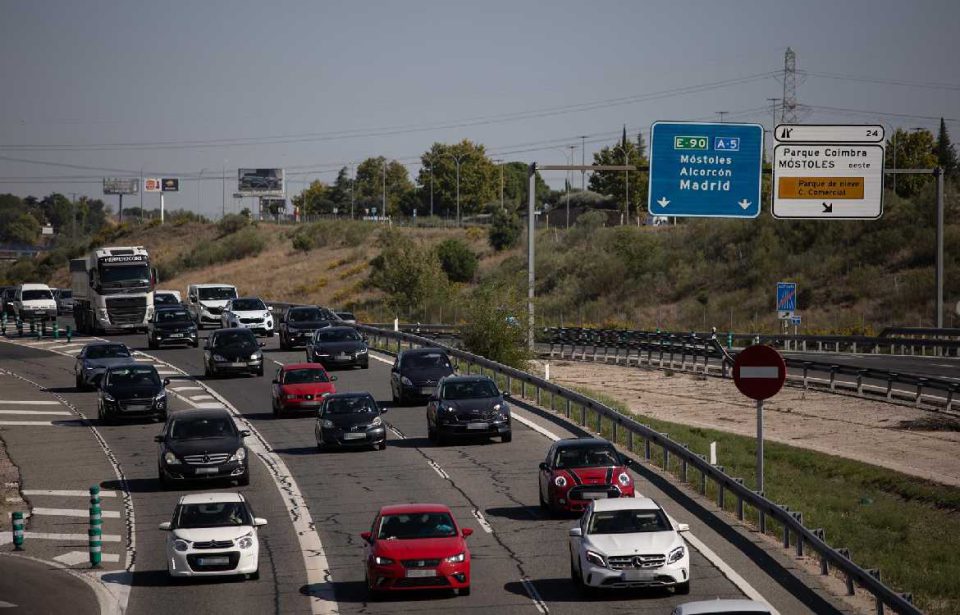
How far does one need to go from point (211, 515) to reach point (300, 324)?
118ft

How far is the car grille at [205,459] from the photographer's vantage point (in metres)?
27.9

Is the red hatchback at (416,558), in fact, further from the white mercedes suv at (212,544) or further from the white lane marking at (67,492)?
the white lane marking at (67,492)

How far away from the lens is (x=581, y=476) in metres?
24.2

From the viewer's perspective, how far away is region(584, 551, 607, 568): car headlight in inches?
729

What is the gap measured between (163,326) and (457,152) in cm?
12801

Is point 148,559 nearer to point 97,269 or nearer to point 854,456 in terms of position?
point 854,456

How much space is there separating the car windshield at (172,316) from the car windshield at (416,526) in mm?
41402

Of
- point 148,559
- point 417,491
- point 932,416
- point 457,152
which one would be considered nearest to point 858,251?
point 932,416

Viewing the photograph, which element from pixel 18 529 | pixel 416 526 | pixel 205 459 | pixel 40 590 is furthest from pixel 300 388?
pixel 416 526

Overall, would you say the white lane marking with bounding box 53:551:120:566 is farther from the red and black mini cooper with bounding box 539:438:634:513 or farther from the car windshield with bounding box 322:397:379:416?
the car windshield with bounding box 322:397:379:416

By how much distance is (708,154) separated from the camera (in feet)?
140

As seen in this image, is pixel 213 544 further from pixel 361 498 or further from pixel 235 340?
pixel 235 340

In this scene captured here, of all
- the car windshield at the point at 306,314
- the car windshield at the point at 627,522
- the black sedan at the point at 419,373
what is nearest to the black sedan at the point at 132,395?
the black sedan at the point at 419,373

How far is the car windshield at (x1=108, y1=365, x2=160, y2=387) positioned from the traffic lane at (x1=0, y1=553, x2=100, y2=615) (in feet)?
50.8
